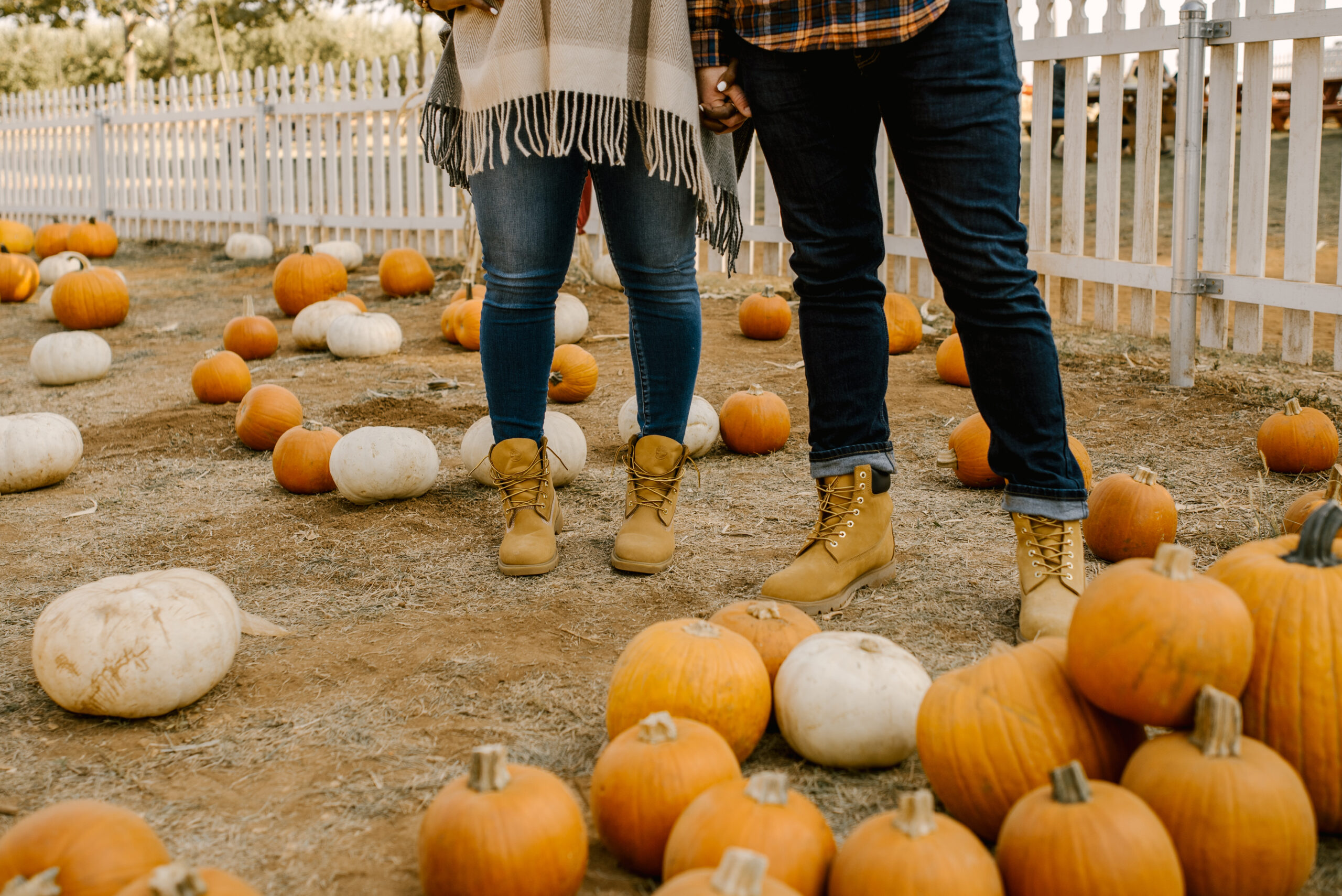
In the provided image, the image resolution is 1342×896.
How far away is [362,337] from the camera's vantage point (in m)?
5.58

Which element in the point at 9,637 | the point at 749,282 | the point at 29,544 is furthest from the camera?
the point at 749,282

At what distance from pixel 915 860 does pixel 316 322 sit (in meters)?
5.22

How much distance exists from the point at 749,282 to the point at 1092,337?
2.64 metres

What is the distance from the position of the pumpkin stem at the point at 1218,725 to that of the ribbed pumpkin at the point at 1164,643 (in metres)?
0.05

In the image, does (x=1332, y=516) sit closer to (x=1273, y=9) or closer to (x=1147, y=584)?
Result: (x=1147, y=584)

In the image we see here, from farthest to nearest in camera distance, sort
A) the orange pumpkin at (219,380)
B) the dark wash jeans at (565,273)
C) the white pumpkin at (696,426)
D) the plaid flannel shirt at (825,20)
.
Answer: the orange pumpkin at (219,380)
the white pumpkin at (696,426)
the dark wash jeans at (565,273)
the plaid flannel shirt at (825,20)

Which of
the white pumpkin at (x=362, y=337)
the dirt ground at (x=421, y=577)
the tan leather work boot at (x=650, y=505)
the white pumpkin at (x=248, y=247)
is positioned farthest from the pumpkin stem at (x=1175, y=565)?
the white pumpkin at (x=248, y=247)

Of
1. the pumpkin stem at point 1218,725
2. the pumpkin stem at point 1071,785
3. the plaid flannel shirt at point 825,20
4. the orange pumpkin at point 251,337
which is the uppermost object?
the plaid flannel shirt at point 825,20

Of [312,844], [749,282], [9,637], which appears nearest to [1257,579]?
[312,844]

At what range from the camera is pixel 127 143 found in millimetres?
12516

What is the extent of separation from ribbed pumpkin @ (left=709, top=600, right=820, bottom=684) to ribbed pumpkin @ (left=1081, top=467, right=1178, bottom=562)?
37.7 inches

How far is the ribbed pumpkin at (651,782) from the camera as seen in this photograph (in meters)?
1.41

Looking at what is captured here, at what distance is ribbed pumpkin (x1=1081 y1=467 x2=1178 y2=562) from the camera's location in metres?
2.56

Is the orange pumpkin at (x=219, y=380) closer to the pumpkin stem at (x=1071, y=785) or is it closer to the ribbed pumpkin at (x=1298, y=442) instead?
the ribbed pumpkin at (x=1298, y=442)
